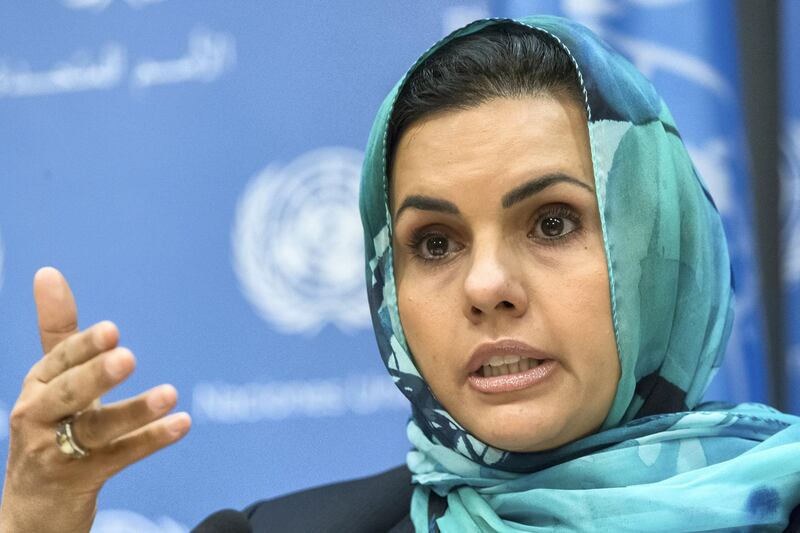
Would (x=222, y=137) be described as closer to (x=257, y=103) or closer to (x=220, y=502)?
(x=257, y=103)

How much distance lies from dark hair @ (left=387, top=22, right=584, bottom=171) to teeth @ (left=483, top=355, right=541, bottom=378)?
0.30m

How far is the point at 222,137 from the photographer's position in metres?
2.02

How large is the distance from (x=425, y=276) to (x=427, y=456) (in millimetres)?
258

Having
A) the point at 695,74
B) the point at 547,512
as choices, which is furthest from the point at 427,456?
the point at 695,74

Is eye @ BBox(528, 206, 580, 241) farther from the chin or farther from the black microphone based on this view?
the black microphone

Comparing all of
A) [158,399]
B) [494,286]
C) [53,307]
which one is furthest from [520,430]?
[53,307]

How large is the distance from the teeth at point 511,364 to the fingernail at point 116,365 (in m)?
0.40

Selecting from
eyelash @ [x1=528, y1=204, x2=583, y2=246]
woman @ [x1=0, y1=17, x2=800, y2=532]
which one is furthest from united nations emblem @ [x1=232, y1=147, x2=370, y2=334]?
eyelash @ [x1=528, y1=204, x2=583, y2=246]

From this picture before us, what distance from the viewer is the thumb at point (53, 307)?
0.92 meters

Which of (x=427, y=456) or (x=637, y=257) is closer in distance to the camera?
(x=637, y=257)

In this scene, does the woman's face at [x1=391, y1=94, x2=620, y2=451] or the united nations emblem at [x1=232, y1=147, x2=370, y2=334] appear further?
the united nations emblem at [x1=232, y1=147, x2=370, y2=334]

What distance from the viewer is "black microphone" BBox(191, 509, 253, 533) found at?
1.12 meters

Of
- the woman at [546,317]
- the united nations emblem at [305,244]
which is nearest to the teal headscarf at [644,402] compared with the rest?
the woman at [546,317]

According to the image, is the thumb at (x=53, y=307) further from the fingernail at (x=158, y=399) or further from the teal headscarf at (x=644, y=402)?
the teal headscarf at (x=644, y=402)
